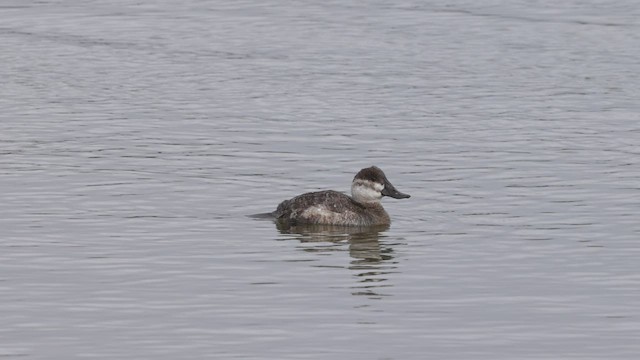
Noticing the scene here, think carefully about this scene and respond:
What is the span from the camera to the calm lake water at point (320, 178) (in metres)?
14.1

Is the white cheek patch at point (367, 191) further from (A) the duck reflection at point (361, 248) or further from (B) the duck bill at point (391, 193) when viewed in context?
(A) the duck reflection at point (361, 248)

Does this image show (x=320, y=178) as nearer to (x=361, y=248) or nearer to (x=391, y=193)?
(x=391, y=193)

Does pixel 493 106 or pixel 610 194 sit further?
pixel 493 106

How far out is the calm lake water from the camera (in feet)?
46.3

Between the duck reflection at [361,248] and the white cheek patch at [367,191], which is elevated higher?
the white cheek patch at [367,191]

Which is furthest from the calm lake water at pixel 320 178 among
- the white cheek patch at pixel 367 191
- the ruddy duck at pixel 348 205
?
the white cheek patch at pixel 367 191

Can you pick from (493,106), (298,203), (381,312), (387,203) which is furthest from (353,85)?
(381,312)

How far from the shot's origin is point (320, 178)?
22594mm

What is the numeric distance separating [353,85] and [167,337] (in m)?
17.8

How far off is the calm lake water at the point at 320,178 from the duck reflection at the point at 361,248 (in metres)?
0.05

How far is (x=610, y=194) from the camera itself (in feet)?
69.1

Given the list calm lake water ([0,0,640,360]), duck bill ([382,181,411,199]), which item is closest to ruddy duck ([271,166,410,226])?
duck bill ([382,181,411,199])

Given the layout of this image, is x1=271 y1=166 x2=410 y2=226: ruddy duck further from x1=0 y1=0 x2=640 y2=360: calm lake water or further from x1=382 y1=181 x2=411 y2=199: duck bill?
x1=0 y1=0 x2=640 y2=360: calm lake water

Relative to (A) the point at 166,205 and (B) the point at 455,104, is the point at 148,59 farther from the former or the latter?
(A) the point at 166,205
